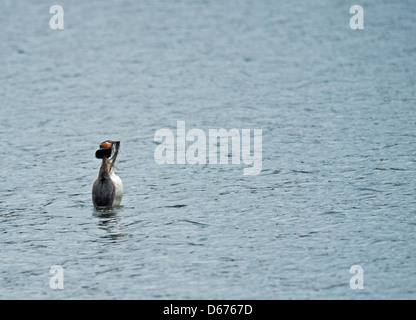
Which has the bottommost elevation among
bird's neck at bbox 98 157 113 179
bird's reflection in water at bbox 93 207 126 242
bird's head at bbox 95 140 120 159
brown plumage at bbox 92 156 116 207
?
bird's reflection in water at bbox 93 207 126 242

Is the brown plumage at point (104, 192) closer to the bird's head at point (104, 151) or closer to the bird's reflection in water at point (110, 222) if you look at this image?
the bird's reflection in water at point (110, 222)

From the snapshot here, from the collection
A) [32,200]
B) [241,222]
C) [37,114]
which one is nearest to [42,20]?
[37,114]

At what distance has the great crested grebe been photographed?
770 inches

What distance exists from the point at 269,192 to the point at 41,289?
6.84m

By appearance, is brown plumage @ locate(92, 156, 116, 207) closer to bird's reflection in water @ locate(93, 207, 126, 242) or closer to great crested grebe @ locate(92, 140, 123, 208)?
great crested grebe @ locate(92, 140, 123, 208)

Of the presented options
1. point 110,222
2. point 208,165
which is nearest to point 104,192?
point 110,222

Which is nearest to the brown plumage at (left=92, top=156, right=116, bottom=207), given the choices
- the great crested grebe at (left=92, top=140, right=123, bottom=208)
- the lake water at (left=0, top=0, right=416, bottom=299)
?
the great crested grebe at (left=92, top=140, right=123, bottom=208)

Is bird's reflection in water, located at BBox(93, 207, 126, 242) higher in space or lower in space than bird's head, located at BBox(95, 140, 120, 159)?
lower

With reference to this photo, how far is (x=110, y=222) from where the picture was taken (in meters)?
18.9

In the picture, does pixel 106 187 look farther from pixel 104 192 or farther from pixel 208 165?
pixel 208 165

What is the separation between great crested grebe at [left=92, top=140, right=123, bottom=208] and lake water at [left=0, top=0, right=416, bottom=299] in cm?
Answer: 40

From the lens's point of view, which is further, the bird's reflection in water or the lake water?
the bird's reflection in water

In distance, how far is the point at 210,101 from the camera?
95.6ft

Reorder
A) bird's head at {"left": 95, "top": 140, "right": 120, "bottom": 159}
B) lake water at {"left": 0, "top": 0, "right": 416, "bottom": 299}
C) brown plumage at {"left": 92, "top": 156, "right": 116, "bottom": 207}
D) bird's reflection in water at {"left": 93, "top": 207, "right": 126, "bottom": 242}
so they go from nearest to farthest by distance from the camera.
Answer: lake water at {"left": 0, "top": 0, "right": 416, "bottom": 299}
bird's reflection in water at {"left": 93, "top": 207, "right": 126, "bottom": 242}
brown plumage at {"left": 92, "top": 156, "right": 116, "bottom": 207}
bird's head at {"left": 95, "top": 140, "right": 120, "bottom": 159}
